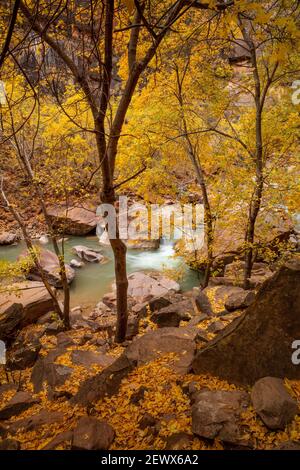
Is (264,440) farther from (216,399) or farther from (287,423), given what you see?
(216,399)

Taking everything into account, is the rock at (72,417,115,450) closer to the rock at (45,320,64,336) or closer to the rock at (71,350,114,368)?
the rock at (71,350,114,368)

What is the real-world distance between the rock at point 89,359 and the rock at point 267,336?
273 centimetres

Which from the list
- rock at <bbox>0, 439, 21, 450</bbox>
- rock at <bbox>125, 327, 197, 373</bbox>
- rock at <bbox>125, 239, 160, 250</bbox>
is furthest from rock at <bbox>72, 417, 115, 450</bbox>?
rock at <bbox>125, 239, 160, 250</bbox>

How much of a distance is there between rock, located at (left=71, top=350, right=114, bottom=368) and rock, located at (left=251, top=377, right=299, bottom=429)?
3363mm

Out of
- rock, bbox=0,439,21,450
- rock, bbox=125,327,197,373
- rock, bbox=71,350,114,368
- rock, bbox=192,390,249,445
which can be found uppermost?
rock, bbox=192,390,249,445

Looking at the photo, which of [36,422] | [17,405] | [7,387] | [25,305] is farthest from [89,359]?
[25,305]

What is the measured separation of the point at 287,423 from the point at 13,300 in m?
8.06

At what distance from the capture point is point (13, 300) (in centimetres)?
877

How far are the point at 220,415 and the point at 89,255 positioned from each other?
41.2 ft

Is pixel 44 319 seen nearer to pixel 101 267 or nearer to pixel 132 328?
pixel 132 328

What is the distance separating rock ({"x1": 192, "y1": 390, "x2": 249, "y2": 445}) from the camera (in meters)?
2.70

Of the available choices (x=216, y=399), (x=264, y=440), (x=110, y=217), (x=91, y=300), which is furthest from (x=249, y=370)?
(x=91, y=300)

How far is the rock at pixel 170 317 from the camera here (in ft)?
23.4

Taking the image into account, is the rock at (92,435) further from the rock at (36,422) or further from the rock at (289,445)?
the rock at (289,445)
